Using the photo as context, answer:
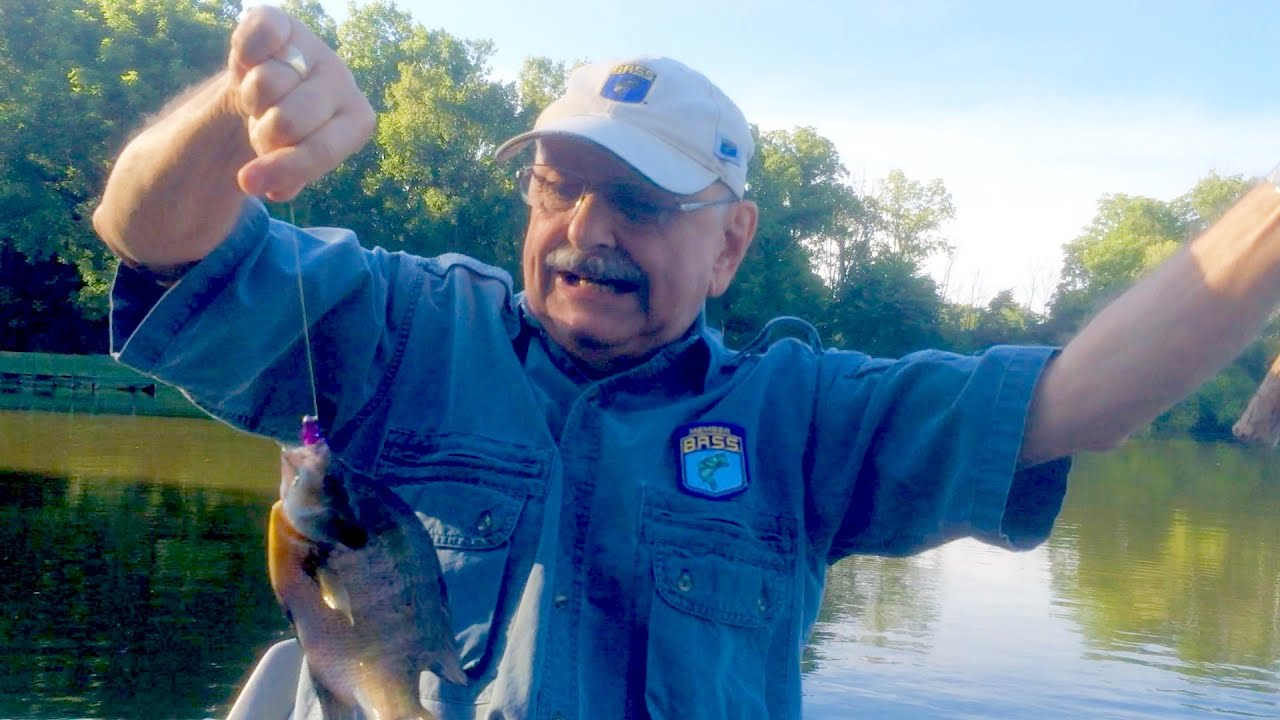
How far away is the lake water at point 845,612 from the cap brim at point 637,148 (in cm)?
628

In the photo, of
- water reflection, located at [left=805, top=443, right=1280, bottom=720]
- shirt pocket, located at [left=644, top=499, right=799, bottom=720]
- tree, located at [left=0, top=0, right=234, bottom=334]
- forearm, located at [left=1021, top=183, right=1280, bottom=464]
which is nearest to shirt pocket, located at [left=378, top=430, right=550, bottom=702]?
shirt pocket, located at [left=644, top=499, right=799, bottom=720]

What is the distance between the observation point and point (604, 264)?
3174 millimetres

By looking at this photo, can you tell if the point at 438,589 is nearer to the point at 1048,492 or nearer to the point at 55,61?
the point at 1048,492

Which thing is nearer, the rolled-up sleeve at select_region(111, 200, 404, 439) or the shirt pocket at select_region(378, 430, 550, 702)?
the rolled-up sleeve at select_region(111, 200, 404, 439)

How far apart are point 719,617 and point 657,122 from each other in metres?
1.26

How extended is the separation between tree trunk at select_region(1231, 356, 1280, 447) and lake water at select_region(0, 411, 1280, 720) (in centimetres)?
673

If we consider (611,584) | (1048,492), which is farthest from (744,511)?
(1048,492)

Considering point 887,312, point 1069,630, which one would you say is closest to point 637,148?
point 1069,630

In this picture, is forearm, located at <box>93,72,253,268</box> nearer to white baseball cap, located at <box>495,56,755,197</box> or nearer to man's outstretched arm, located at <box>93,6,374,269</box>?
man's outstretched arm, located at <box>93,6,374,269</box>

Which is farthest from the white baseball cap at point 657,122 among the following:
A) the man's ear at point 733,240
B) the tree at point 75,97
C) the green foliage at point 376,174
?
the tree at point 75,97

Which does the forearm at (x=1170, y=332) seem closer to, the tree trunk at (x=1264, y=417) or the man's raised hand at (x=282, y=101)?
the tree trunk at (x=1264, y=417)

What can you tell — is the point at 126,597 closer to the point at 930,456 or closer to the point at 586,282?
the point at 586,282

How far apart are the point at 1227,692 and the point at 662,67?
1133 cm

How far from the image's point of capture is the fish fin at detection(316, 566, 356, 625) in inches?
91.0
